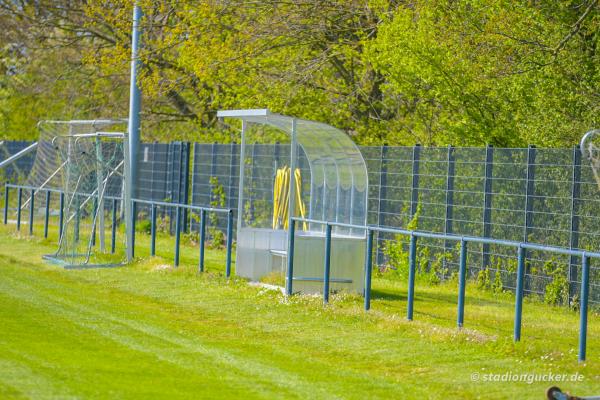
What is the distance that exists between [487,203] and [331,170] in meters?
2.55

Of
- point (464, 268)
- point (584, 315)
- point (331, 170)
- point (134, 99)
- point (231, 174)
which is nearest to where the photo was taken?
point (584, 315)

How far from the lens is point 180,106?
33406mm

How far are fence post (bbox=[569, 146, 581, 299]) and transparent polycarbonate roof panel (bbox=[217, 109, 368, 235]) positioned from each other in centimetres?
304

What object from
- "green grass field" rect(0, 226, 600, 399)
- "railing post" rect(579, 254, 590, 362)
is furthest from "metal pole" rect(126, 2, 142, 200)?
"railing post" rect(579, 254, 590, 362)

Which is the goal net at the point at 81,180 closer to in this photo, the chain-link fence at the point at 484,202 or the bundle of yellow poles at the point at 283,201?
the chain-link fence at the point at 484,202

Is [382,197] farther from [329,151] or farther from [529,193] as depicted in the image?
[529,193]

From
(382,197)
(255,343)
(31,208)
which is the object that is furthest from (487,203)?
(31,208)

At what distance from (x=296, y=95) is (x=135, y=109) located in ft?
13.8

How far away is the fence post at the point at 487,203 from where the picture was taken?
57.2ft

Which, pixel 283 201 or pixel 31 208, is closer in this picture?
pixel 283 201

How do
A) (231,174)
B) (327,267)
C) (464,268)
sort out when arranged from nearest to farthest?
(464,268)
(327,267)
(231,174)

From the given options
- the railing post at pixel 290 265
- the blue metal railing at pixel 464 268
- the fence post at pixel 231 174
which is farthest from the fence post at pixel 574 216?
the fence post at pixel 231 174

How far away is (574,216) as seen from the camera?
15812mm

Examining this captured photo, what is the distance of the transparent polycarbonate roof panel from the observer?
16.6m
